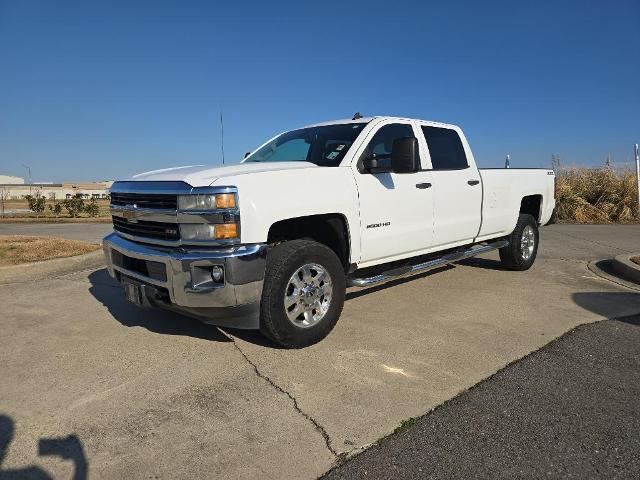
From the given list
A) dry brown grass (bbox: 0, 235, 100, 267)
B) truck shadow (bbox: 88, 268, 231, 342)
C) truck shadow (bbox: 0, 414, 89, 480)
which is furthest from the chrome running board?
dry brown grass (bbox: 0, 235, 100, 267)

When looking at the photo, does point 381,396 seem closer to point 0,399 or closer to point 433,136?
point 0,399

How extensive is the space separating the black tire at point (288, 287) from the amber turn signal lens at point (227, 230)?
1.36 ft

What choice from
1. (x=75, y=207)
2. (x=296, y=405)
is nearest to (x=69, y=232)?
(x=75, y=207)

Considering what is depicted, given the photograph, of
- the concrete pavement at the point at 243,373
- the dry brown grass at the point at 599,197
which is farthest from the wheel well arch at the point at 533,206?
the dry brown grass at the point at 599,197

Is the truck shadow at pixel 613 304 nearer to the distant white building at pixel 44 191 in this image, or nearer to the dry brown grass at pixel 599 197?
the dry brown grass at pixel 599 197

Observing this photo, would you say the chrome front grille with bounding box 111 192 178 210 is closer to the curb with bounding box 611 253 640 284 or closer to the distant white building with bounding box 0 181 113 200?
the curb with bounding box 611 253 640 284

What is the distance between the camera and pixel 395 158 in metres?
4.12

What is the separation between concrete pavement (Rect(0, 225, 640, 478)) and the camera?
2416 millimetres

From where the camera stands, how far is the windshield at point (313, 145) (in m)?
4.47

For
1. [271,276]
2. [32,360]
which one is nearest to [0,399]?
[32,360]

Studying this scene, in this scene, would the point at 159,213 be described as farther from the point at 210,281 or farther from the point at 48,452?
the point at 48,452

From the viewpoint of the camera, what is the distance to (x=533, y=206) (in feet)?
23.7

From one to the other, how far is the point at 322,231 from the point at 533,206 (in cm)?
453

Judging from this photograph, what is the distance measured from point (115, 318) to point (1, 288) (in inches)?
98.8
